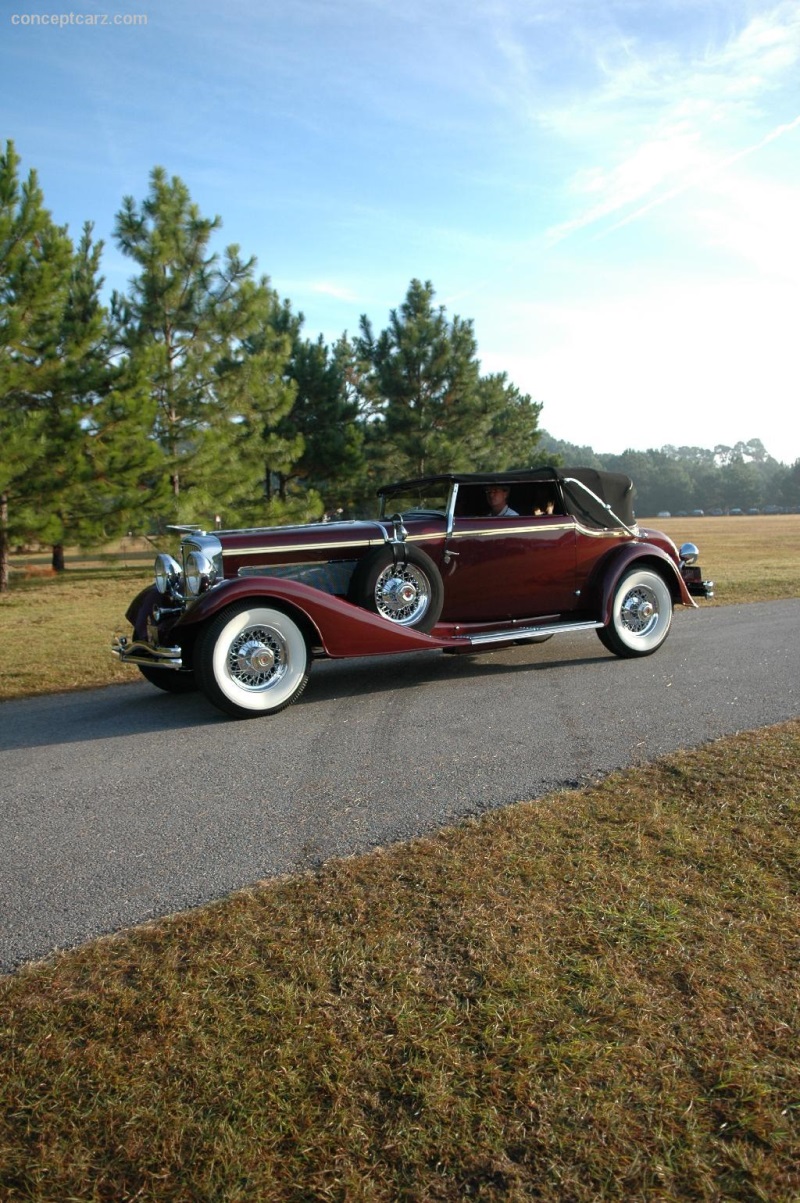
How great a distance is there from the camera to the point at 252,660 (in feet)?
19.7

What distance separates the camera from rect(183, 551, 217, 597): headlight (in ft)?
20.7

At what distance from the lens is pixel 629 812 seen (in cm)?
393

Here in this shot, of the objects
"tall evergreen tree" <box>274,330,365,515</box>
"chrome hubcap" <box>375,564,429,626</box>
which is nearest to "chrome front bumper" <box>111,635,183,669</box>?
"chrome hubcap" <box>375,564,429,626</box>

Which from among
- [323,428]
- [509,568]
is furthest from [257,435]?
[509,568]

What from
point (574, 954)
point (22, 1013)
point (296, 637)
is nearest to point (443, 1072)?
point (574, 954)

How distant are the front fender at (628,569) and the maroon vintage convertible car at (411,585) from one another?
14 mm

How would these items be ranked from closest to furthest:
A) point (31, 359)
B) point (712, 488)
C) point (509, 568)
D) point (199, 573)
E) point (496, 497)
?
point (199, 573)
point (509, 568)
point (496, 497)
point (31, 359)
point (712, 488)

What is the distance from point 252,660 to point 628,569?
3.84 m

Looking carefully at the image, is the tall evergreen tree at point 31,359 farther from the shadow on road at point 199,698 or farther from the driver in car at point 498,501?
the driver in car at point 498,501

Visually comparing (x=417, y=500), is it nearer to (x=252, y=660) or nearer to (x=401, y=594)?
(x=401, y=594)

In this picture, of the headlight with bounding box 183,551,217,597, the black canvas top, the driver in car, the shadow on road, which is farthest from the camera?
the black canvas top

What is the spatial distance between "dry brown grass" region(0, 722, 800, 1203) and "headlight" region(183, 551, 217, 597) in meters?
3.35

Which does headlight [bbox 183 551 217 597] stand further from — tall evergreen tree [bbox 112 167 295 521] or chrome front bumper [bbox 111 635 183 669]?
tall evergreen tree [bbox 112 167 295 521]

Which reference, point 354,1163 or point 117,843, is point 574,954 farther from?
point 117,843
